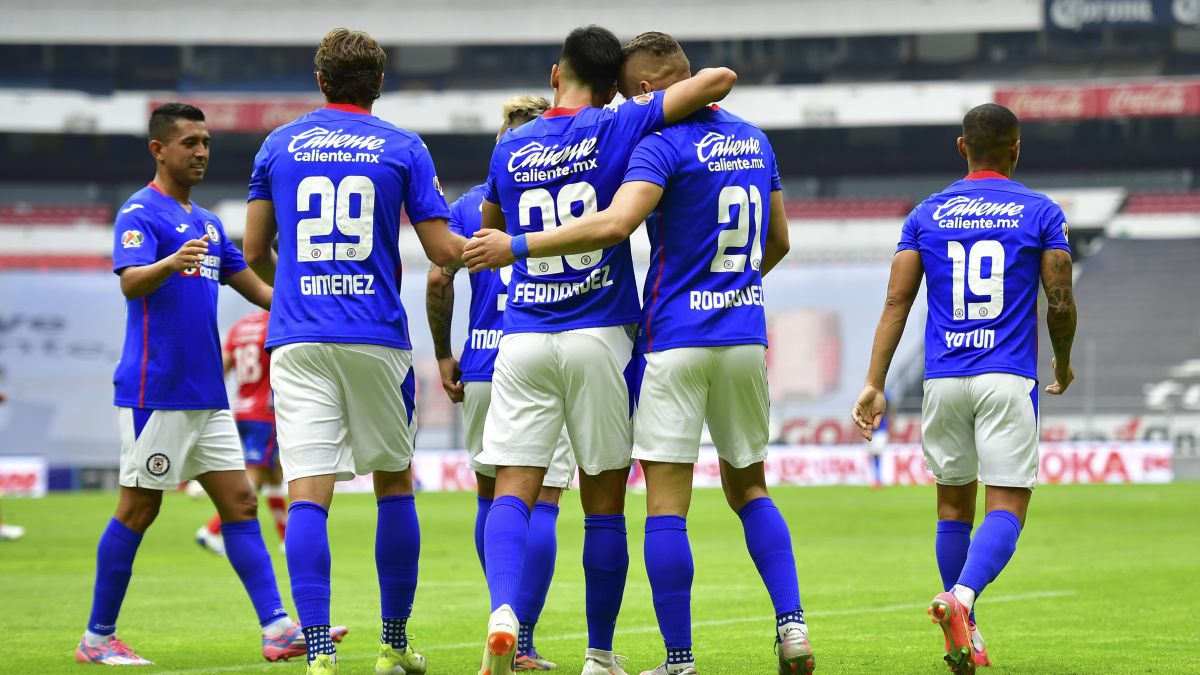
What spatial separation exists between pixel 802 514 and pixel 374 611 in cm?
1091

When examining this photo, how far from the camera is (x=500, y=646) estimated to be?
4500mm

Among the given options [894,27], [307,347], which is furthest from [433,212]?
[894,27]

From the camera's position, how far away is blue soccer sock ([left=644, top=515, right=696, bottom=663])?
4.99 m

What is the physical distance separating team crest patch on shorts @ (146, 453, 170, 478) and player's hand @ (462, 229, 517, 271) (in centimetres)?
230

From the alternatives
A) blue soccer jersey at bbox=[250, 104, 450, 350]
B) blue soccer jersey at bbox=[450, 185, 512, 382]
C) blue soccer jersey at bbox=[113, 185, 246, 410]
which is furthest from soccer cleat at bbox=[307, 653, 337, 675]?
blue soccer jersey at bbox=[113, 185, 246, 410]

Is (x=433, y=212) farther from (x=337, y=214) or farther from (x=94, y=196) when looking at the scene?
(x=94, y=196)

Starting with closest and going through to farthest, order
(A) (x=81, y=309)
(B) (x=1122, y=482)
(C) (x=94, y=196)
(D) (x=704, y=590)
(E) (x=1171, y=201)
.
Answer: (D) (x=704, y=590)
(B) (x=1122, y=482)
(A) (x=81, y=309)
(E) (x=1171, y=201)
(C) (x=94, y=196)

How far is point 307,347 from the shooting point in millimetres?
5270

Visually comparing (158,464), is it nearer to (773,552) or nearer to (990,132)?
(773,552)

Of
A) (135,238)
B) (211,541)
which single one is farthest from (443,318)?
(211,541)

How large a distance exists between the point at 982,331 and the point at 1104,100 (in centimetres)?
4224

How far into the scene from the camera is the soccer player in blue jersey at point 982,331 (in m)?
5.72

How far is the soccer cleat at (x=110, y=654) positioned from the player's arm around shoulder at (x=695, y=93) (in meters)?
3.39

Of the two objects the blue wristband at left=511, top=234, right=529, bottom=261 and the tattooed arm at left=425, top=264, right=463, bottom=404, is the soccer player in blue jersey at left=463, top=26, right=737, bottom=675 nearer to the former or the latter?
the blue wristband at left=511, top=234, right=529, bottom=261
